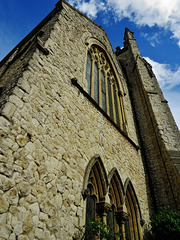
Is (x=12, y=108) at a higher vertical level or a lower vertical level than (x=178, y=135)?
lower

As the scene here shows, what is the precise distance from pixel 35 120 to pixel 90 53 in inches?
217

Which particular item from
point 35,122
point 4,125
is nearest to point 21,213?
point 4,125

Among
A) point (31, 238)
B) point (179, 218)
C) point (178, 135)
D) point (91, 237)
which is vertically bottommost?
point (31, 238)

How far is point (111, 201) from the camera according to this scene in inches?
178

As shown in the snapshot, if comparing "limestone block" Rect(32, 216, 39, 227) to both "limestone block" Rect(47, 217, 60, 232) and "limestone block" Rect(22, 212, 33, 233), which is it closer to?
"limestone block" Rect(22, 212, 33, 233)

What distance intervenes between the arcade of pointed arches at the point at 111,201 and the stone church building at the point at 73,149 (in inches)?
0.9

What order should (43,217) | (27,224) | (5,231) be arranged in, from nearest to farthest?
(5,231) → (27,224) → (43,217)

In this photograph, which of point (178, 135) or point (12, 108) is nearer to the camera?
point (12, 108)

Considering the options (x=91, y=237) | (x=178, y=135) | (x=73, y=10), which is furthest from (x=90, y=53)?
(x=91, y=237)

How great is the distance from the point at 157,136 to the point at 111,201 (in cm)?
379

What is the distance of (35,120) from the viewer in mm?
2781

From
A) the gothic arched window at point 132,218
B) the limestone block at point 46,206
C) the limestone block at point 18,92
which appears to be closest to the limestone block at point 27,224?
the limestone block at point 46,206

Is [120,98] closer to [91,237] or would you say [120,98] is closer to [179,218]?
[179,218]

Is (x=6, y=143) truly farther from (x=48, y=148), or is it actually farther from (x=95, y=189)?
(x=95, y=189)
